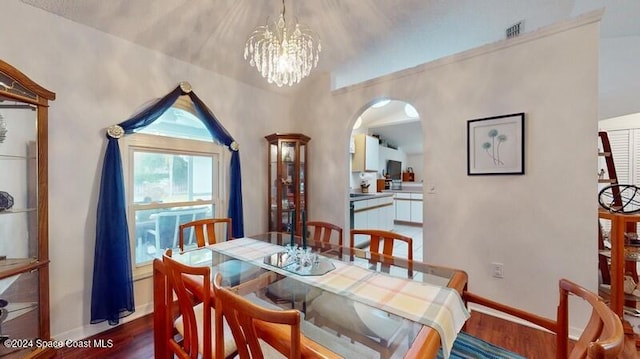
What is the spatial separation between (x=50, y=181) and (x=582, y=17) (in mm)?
4056

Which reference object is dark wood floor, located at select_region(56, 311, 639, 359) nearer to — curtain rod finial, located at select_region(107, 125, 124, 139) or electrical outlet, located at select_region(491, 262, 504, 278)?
electrical outlet, located at select_region(491, 262, 504, 278)

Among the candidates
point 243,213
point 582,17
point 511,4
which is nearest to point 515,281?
point 582,17

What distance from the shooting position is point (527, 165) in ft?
6.82

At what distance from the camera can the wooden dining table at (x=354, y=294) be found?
0.97 meters

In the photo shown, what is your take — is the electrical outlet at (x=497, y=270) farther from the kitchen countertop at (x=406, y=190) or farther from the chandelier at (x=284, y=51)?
the kitchen countertop at (x=406, y=190)

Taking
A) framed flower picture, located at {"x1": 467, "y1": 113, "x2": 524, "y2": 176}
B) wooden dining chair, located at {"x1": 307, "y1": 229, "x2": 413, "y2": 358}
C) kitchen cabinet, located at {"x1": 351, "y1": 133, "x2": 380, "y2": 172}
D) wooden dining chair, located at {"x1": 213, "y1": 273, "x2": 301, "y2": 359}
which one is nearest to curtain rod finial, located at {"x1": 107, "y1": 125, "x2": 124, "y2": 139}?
wooden dining chair, located at {"x1": 213, "y1": 273, "x2": 301, "y2": 359}

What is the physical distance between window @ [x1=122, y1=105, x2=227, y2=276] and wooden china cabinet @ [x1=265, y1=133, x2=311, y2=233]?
65 centimetres

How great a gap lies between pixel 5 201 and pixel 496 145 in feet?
11.8

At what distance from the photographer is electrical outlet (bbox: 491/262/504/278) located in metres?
2.20

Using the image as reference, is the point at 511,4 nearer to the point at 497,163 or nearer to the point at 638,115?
the point at 497,163

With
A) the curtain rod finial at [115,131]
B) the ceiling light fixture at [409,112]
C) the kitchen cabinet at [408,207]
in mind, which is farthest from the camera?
the kitchen cabinet at [408,207]

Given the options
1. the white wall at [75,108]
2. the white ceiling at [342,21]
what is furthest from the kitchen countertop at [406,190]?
the white wall at [75,108]

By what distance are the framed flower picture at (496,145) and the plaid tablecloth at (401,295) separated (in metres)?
1.49

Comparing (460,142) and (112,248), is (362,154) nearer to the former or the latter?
(460,142)
